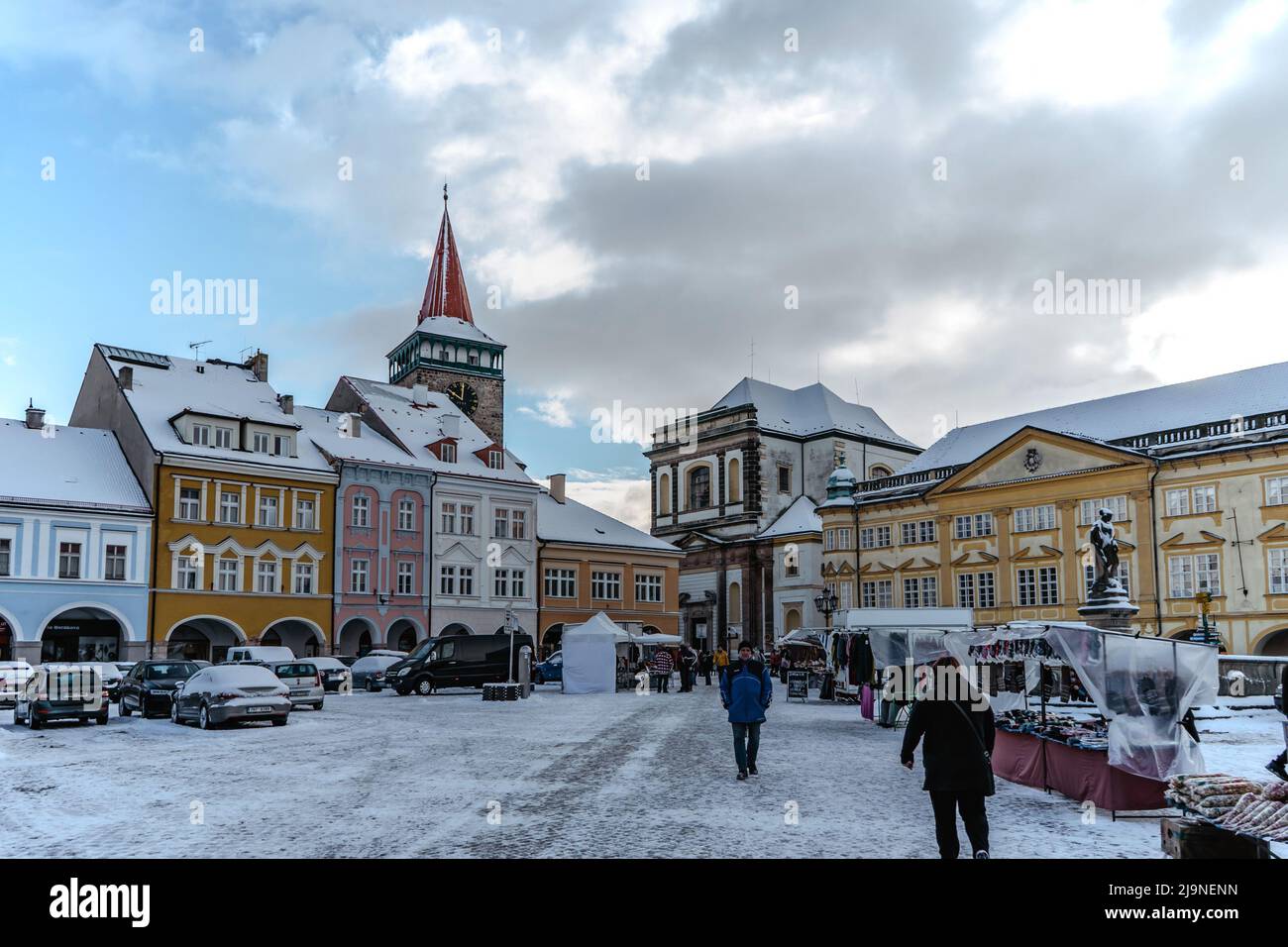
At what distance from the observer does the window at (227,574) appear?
1826 inches

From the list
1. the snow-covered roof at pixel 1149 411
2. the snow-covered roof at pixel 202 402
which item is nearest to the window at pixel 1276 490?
the snow-covered roof at pixel 1149 411

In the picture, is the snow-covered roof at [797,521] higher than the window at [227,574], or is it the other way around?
the snow-covered roof at [797,521]

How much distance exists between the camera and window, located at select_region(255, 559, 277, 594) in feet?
156

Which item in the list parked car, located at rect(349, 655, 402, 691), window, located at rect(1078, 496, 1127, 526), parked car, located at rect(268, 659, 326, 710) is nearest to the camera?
parked car, located at rect(268, 659, 326, 710)

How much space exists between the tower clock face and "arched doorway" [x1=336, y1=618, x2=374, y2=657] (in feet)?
77.3

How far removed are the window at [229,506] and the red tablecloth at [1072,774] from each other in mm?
38029

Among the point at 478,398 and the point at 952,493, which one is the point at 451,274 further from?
the point at 952,493

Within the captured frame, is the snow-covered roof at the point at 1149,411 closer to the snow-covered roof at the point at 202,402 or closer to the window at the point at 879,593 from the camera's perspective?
the window at the point at 879,593

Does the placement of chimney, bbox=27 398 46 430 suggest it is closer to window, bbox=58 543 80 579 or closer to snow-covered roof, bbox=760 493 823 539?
window, bbox=58 543 80 579

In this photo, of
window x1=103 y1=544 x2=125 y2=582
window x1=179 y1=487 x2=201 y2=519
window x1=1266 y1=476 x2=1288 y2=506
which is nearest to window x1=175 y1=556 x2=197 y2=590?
window x1=179 y1=487 x2=201 y2=519

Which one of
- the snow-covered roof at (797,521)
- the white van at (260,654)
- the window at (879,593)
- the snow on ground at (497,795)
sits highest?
the snow-covered roof at (797,521)

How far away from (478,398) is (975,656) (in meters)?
55.6

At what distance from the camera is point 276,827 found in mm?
11438

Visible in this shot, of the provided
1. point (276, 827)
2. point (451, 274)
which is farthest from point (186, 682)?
point (451, 274)
